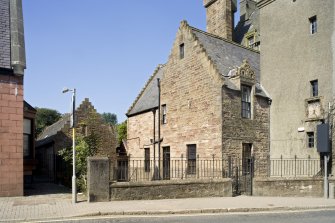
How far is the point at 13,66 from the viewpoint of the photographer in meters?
15.7

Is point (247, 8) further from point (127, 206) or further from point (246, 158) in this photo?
point (127, 206)

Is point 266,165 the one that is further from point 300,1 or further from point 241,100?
point 300,1

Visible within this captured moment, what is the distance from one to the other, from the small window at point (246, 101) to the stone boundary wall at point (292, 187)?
15.3ft

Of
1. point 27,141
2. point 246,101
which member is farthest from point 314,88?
point 27,141

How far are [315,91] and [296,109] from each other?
1.50 m

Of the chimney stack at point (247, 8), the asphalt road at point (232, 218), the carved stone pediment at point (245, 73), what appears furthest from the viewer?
the chimney stack at point (247, 8)

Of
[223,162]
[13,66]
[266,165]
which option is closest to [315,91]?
[266,165]

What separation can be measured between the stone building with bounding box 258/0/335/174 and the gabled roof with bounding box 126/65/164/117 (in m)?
8.29

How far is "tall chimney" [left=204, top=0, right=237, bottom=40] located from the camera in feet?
97.3

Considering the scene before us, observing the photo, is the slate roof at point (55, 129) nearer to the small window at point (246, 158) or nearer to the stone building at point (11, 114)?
A: the stone building at point (11, 114)

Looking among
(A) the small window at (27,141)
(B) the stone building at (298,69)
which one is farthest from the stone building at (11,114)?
(B) the stone building at (298,69)

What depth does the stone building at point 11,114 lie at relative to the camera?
15.1 m

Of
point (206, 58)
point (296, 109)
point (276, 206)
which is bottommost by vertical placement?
point (276, 206)

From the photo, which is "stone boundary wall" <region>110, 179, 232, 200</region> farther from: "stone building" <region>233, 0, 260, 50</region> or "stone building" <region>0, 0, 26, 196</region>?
"stone building" <region>233, 0, 260, 50</region>
